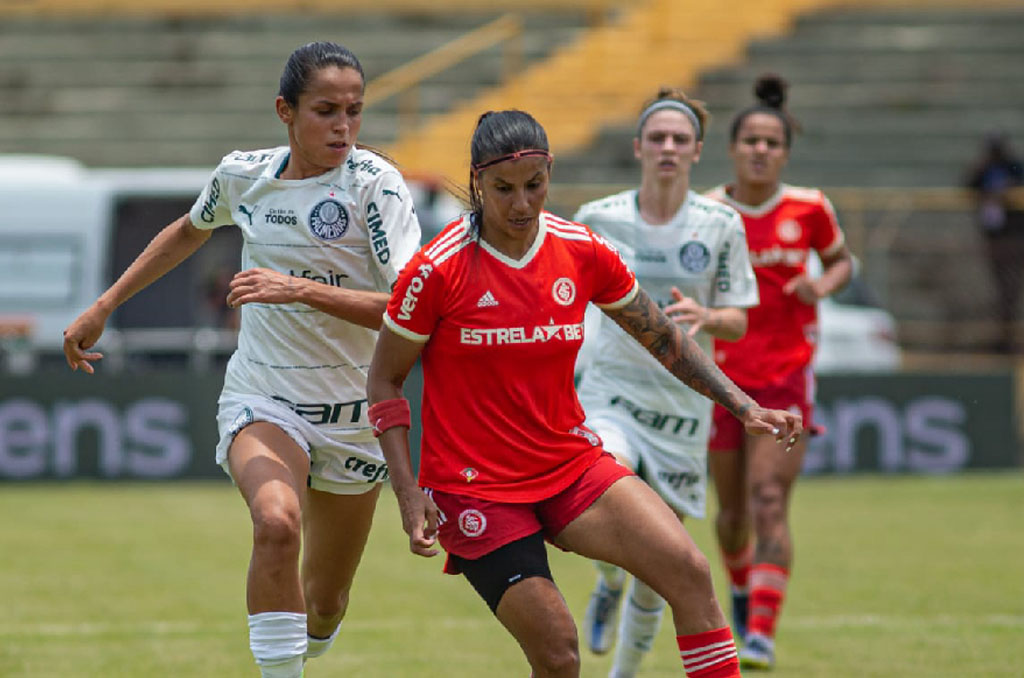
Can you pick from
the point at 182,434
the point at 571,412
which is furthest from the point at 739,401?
the point at 182,434

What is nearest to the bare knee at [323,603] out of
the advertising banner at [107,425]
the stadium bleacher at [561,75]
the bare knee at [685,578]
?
the bare knee at [685,578]

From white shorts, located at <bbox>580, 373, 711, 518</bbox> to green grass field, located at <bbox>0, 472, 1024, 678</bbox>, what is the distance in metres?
0.99

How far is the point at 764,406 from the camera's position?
8305 millimetres

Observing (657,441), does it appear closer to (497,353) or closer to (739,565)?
(739,565)

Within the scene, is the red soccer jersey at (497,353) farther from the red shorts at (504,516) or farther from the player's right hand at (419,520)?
the player's right hand at (419,520)

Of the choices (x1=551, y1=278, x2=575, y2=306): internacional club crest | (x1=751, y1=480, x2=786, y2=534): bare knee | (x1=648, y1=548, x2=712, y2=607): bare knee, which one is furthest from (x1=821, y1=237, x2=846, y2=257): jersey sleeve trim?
(x1=648, y1=548, x2=712, y2=607): bare knee

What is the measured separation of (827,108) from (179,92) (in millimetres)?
9632

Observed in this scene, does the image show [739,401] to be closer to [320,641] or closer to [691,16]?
[320,641]

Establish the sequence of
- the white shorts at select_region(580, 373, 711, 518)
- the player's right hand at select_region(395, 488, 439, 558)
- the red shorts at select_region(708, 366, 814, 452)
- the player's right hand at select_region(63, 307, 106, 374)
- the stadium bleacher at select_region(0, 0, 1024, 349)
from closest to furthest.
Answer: the player's right hand at select_region(395, 488, 439, 558), the player's right hand at select_region(63, 307, 106, 374), the white shorts at select_region(580, 373, 711, 518), the red shorts at select_region(708, 366, 814, 452), the stadium bleacher at select_region(0, 0, 1024, 349)

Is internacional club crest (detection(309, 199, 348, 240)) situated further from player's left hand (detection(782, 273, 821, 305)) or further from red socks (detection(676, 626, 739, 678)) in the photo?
player's left hand (detection(782, 273, 821, 305))

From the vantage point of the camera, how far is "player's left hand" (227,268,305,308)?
5438 millimetres

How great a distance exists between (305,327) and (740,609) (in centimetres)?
342

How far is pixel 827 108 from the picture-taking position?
23641 millimetres

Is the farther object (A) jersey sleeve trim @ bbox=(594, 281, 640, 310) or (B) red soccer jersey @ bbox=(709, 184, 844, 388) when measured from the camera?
(B) red soccer jersey @ bbox=(709, 184, 844, 388)
